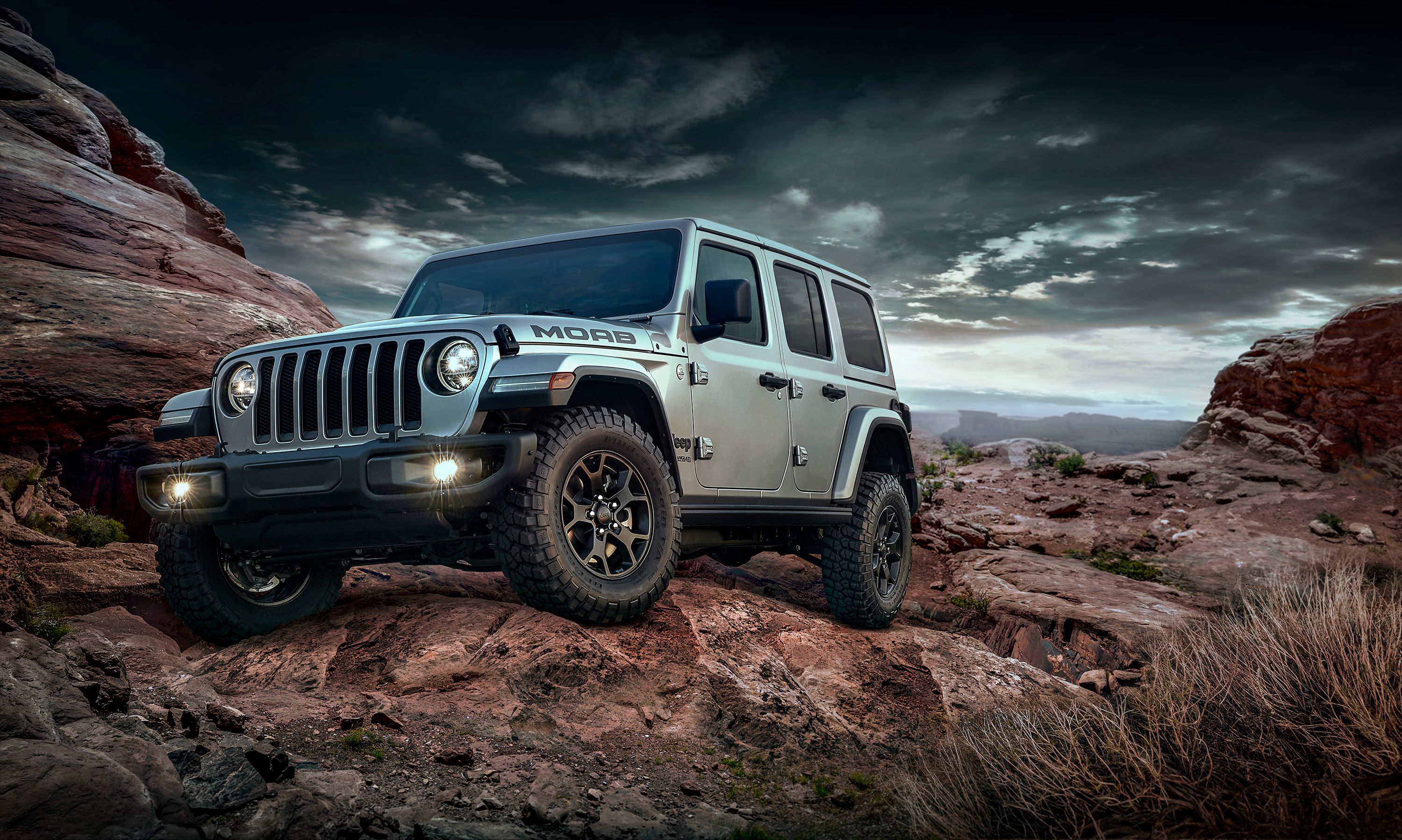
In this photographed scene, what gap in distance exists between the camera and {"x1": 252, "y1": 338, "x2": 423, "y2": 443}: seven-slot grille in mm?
4320

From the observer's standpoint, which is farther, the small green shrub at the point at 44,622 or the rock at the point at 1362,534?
the rock at the point at 1362,534

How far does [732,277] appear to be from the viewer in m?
6.01

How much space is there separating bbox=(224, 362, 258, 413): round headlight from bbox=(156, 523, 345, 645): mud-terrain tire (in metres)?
0.72

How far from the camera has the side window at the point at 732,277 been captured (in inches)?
219

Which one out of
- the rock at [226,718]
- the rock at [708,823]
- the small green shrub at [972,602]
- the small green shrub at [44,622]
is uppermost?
the small green shrub at [44,622]

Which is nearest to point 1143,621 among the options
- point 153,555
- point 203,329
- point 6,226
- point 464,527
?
point 464,527

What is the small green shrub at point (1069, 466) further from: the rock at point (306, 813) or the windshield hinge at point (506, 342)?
the rock at point (306, 813)

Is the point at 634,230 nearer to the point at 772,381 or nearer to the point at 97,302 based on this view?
the point at 772,381

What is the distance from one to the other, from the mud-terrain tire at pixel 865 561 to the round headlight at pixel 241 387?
4.08 meters

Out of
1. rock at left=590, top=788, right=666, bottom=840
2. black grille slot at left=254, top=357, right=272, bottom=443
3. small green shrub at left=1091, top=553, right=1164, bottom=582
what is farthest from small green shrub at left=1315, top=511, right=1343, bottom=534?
black grille slot at left=254, top=357, right=272, bottom=443

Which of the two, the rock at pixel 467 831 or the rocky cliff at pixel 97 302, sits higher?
the rocky cliff at pixel 97 302

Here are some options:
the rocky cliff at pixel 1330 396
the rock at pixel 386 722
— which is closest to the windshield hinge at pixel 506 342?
the rock at pixel 386 722

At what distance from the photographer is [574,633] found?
4.64m

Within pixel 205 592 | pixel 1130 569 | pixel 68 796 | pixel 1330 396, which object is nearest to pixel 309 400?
pixel 205 592
